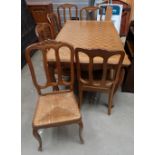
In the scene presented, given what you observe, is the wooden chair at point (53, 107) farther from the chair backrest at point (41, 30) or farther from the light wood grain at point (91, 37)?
the chair backrest at point (41, 30)

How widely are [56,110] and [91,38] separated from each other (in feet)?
3.49

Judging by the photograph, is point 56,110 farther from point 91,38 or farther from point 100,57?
point 91,38

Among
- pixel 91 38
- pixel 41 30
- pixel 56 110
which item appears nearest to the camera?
pixel 56 110

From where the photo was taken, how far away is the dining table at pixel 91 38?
151 centimetres

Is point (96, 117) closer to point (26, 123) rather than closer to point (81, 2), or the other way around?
point (26, 123)

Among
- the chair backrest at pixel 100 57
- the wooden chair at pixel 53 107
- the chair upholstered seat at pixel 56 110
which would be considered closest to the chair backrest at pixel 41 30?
the wooden chair at pixel 53 107

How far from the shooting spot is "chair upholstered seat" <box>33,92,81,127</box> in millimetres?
1267

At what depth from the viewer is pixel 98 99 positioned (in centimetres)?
208

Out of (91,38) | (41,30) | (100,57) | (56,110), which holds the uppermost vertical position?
(41,30)

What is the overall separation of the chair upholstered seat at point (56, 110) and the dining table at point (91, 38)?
1.26 feet

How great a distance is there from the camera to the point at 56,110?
1.35 m

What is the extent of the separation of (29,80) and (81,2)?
97.3 inches

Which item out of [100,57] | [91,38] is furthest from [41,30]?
[100,57]

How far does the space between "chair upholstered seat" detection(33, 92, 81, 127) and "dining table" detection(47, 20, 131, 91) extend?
38cm
